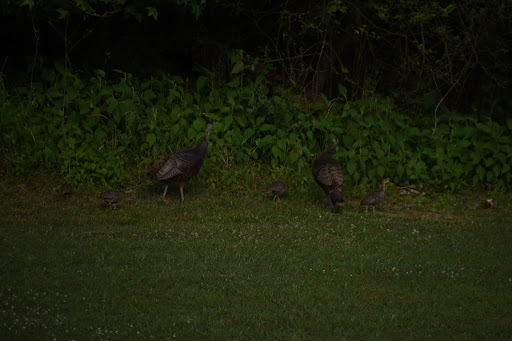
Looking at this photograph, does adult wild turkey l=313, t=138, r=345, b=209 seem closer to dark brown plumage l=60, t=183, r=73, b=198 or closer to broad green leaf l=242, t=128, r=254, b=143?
broad green leaf l=242, t=128, r=254, b=143

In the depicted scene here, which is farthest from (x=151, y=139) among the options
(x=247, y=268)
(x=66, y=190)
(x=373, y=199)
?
(x=247, y=268)

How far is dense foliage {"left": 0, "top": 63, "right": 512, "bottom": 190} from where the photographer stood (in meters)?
11.7

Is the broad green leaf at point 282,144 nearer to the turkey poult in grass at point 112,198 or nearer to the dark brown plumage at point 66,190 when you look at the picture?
the turkey poult in grass at point 112,198

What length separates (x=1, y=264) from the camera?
7480 millimetres

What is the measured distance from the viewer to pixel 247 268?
7738 millimetres

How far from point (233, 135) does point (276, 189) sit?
1.84 meters

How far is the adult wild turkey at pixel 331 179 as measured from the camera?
10227mm

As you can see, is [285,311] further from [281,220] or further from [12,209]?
[12,209]

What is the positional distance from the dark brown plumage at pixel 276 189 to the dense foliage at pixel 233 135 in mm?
854

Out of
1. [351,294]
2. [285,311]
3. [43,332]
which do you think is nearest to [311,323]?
[285,311]

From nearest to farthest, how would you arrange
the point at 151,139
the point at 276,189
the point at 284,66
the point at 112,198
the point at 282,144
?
1. the point at 112,198
2. the point at 276,189
3. the point at 151,139
4. the point at 282,144
5. the point at 284,66

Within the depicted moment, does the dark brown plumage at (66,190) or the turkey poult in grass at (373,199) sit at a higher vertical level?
the turkey poult in grass at (373,199)

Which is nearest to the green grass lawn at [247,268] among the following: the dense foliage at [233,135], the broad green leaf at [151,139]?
the dense foliage at [233,135]

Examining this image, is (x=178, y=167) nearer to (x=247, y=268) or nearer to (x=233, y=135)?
(x=233, y=135)
